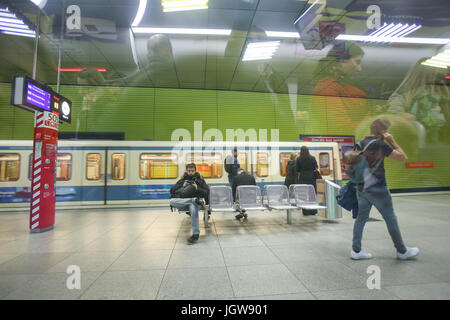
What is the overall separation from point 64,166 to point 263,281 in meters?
8.19

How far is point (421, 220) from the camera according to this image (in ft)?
17.1

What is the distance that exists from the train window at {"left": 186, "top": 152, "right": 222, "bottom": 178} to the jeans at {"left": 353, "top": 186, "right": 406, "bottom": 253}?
553cm

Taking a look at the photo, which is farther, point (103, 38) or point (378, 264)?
point (103, 38)

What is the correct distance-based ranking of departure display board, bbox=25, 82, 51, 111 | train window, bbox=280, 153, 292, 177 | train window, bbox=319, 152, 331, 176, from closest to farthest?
1. departure display board, bbox=25, 82, 51, 111
2. train window, bbox=280, 153, 292, 177
3. train window, bbox=319, 152, 331, 176

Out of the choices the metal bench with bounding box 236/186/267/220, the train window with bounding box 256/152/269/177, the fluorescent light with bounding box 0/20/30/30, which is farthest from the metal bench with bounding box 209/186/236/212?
the fluorescent light with bounding box 0/20/30/30

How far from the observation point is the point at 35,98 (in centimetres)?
424

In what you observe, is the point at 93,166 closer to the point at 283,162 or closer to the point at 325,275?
the point at 283,162

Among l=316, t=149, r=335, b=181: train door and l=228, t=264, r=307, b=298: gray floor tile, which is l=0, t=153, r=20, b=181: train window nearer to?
l=228, t=264, r=307, b=298: gray floor tile

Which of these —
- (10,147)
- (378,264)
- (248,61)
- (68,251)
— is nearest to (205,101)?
(248,61)

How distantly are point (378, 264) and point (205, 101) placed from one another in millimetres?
9352

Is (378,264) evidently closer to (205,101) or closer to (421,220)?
(421,220)

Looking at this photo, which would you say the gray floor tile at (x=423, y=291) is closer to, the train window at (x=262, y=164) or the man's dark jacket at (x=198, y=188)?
the man's dark jacket at (x=198, y=188)

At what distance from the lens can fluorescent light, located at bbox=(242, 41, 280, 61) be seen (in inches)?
222

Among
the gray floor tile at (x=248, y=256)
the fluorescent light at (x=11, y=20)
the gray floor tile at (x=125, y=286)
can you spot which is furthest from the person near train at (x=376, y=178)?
the fluorescent light at (x=11, y=20)
